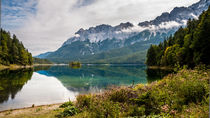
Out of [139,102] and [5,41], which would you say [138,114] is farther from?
[5,41]

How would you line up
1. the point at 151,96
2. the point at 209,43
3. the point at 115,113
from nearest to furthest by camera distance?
the point at 115,113 < the point at 151,96 < the point at 209,43

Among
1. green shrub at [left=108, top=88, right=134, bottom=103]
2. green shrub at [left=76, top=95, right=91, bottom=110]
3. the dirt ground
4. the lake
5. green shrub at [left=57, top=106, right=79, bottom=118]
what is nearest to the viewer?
green shrub at [left=57, top=106, right=79, bottom=118]

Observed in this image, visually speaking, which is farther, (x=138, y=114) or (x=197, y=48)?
(x=197, y=48)

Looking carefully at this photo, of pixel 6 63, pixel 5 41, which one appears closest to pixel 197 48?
pixel 6 63

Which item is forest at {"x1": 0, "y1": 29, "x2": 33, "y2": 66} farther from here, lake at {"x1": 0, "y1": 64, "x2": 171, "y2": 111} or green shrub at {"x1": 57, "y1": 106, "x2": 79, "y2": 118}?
green shrub at {"x1": 57, "y1": 106, "x2": 79, "y2": 118}

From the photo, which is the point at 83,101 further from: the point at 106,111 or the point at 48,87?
the point at 48,87

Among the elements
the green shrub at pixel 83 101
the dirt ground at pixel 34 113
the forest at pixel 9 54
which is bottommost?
the dirt ground at pixel 34 113

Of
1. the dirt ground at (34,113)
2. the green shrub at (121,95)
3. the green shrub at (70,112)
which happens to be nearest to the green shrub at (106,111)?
the green shrub at (70,112)

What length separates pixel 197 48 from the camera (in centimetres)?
4350

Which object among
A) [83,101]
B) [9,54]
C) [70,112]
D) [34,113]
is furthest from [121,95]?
[9,54]

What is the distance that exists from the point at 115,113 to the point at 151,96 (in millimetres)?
2521

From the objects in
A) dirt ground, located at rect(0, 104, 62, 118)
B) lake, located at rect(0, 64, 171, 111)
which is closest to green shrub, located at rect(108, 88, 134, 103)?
lake, located at rect(0, 64, 171, 111)

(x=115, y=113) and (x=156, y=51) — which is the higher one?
(x=156, y=51)

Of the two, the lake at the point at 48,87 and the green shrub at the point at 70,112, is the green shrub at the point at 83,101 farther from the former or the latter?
the lake at the point at 48,87
